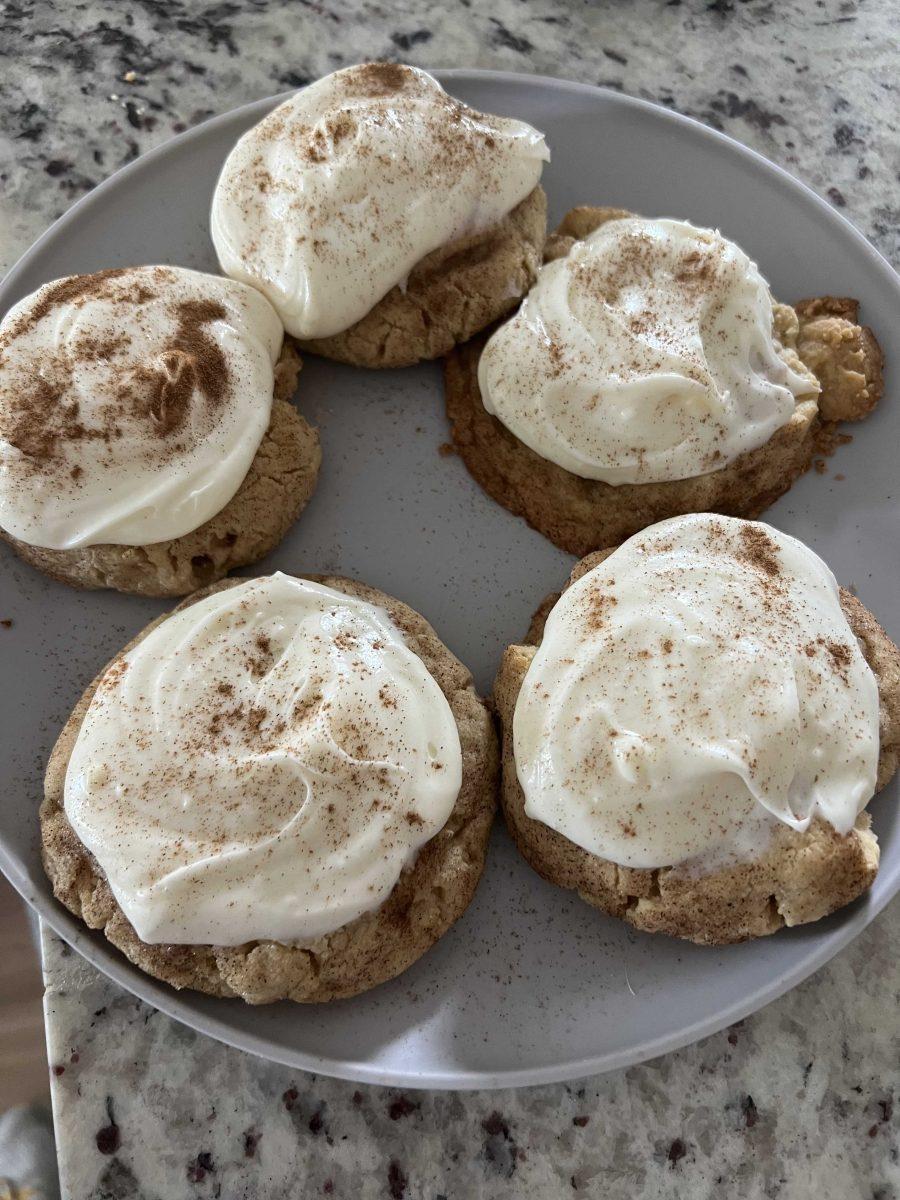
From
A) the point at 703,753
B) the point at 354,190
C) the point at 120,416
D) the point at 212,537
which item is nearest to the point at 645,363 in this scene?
the point at 354,190

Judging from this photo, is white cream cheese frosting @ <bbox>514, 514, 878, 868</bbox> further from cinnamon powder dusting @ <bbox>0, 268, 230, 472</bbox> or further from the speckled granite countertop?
cinnamon powder dusting @ <bbox>0, 268, 230, 472</bbox>

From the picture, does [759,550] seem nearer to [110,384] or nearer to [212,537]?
[212,537]

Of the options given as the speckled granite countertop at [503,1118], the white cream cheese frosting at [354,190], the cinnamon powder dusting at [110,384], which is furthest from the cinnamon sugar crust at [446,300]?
the speckled granite countertop at [503,1118]

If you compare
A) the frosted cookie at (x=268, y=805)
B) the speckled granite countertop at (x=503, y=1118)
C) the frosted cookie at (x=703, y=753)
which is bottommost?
→ the speckled granite countertop at (x=503, y=1118)

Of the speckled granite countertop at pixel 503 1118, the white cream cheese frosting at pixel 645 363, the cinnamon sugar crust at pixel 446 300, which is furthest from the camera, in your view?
the cinnamon sugar crust at pixel 446 300

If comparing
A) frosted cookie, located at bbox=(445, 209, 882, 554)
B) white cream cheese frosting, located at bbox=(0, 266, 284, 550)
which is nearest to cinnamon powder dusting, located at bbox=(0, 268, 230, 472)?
white cream cheese frosting, located at bbox=(0, 266, 284, 550)

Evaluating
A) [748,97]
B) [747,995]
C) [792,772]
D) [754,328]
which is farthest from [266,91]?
[747,995]

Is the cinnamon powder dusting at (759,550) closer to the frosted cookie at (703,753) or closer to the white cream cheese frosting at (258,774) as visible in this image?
the frosted cookie at (703,753)
